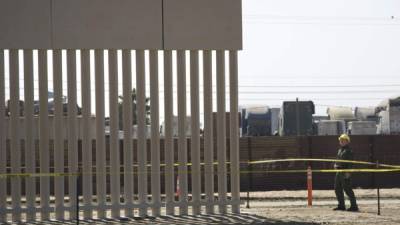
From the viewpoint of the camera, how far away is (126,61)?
16.4m

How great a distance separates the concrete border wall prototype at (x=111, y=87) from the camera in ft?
52.3

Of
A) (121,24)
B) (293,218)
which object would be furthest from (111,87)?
(293,218)

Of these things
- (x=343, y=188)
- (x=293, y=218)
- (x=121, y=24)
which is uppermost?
(x=121, y=24)

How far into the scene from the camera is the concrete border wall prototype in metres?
16.0

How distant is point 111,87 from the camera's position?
16375 millimetres

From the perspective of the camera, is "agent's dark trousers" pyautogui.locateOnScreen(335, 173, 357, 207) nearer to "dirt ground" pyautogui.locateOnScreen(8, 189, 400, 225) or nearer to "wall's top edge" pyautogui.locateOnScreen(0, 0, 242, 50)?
"dirt ground" pyautogui.locateOnScreen(8, 189, 400, 225)

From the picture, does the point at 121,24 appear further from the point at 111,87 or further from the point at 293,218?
the point at 293,218

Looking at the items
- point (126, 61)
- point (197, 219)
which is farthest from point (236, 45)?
point (197, 219)

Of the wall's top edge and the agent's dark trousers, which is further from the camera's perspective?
the agent's dark trousers

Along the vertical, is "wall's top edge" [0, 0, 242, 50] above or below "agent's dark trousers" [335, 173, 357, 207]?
above

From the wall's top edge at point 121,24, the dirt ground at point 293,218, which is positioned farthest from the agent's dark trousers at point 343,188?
the wall's top edge at point 121,24

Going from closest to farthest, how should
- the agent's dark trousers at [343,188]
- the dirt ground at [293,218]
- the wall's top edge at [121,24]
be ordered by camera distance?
the dirt ground at [293,218]
the wall's top edge at [121,24]
the agent's dark trousers at [343,188]

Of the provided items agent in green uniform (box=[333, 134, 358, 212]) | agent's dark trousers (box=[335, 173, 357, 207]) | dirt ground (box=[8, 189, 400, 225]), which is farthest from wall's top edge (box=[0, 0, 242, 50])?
agent's dark trousers (box=[335, 173, 357, 207])

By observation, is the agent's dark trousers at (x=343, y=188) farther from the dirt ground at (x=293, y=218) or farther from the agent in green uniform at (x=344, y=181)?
the dirt ground at (x=293, y=218)
